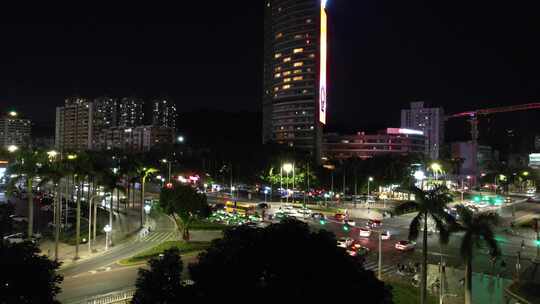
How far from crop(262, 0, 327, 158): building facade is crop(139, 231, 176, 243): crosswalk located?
10119cm

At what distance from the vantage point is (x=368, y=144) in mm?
171625

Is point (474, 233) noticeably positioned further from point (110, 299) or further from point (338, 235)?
point (338, 235)

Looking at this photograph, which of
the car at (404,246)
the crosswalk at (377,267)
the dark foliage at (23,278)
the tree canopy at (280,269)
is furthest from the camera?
the car at (404,246)

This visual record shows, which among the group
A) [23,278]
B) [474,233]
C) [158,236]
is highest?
[23,278]

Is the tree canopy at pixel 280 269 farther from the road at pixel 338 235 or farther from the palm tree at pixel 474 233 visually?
the road at pixel 338 235

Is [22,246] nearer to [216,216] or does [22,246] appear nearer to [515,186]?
[216,216]

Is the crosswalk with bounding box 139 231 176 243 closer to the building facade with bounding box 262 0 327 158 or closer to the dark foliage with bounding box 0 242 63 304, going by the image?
the dark foliage with bounding box 0 242 63 304

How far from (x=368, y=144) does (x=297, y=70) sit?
126ft

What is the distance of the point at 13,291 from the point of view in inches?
503

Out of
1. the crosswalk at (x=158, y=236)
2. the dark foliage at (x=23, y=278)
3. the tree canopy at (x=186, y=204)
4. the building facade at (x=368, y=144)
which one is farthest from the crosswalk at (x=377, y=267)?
the building facade at (x=368, y=144)

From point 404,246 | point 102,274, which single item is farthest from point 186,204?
point 404,246

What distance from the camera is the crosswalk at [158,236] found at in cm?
5166

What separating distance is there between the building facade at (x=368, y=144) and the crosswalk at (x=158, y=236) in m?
118

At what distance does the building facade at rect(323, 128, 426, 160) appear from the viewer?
171375 millimetres
